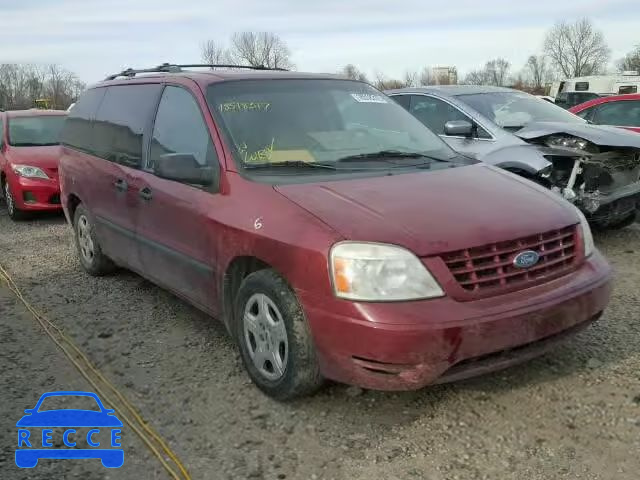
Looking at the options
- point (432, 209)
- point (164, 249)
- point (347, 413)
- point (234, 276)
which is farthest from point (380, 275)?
point (164, 249)

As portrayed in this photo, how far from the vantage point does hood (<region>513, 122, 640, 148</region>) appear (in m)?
5.99

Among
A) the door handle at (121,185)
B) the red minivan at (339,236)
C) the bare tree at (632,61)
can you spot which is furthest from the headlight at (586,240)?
the bare tree at (632,61)

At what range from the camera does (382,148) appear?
4.06m

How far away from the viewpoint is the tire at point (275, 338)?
3100mm

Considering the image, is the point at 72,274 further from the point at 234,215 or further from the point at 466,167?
the point at 466,167

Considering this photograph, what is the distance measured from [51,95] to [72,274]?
255ft

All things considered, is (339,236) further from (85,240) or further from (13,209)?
(13,209)

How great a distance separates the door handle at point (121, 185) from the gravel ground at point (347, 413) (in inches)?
38.6

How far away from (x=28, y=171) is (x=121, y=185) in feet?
15.9

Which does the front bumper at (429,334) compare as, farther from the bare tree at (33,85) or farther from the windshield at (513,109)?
the bare tree at (33,85)

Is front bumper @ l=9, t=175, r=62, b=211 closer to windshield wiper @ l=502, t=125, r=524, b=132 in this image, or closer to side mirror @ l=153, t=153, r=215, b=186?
side mirror @ l=153, t=153, r=215, b=186

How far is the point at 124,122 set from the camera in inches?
194

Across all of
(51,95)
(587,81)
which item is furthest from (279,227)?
(51,95)

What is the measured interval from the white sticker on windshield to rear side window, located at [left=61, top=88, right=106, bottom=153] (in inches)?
93.8
